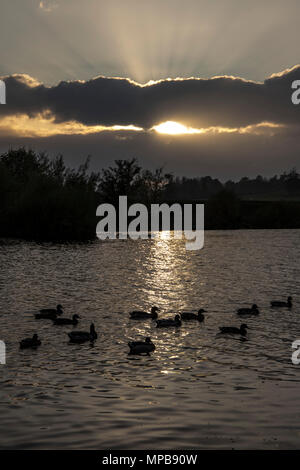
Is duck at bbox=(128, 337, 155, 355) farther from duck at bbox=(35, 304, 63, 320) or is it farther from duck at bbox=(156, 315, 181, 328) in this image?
duck at bbox=(35, 304, 63, 320)

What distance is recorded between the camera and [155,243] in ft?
264

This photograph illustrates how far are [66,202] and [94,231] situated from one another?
22.2ft

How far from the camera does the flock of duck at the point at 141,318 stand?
20.6 m

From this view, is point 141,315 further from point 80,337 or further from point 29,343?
point 29,343

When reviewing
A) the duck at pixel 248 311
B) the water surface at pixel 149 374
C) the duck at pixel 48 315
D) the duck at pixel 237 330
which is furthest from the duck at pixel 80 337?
the duck at pixel 248 311

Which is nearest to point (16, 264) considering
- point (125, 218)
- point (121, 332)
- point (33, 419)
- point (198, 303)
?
point (198, 303)

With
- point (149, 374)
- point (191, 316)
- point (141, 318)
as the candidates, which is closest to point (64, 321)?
point (141, 318)

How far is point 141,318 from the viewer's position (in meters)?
27.5

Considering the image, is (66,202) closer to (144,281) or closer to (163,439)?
(144,281)

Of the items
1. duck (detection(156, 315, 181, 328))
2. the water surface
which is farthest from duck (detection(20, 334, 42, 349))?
duck (detection(156, 315, 181, 328))

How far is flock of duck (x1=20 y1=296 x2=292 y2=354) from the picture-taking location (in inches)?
812

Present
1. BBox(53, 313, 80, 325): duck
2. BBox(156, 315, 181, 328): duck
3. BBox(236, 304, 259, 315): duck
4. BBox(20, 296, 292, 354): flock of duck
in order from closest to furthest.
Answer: BBox(20, 296, 292, 354): flock of duck, BBox(156, 315, 181, 328): duck, BBox(53, 313, 80, 325): duck, BBox(236, 304, 259, 315): duck

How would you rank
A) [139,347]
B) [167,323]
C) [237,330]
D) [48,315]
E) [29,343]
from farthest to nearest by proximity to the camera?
[48,315] → [167,323] → [237,330] → [29,343] → [139,347]

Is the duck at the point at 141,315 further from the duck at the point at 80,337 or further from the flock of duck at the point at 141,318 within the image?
the duck at the point at 80,337
